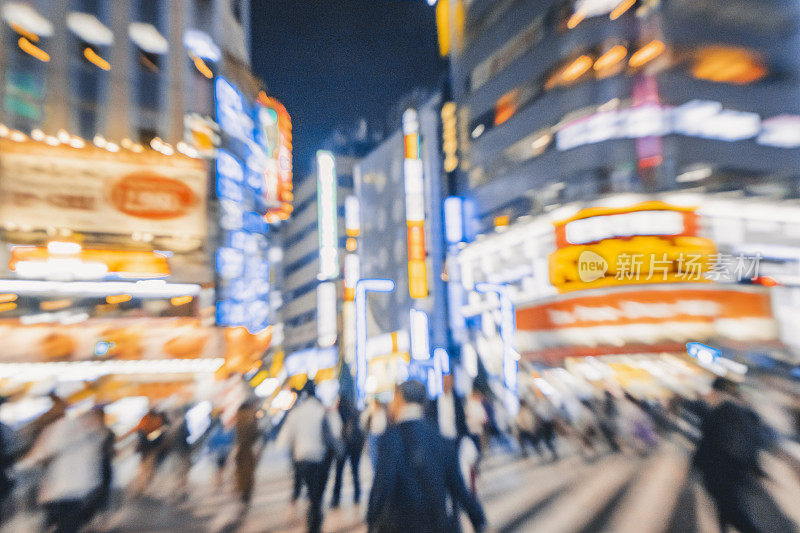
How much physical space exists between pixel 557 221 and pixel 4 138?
21.2m

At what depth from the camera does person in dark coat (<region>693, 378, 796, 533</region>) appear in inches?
185

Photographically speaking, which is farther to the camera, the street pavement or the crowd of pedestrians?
the street pavement

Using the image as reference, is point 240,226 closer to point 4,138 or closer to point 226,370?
point 226,370

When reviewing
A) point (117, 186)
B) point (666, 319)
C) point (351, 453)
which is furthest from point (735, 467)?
point (117, 186)

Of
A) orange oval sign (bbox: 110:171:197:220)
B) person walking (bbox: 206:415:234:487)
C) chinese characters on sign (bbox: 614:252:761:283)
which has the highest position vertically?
orange oval sign (bbox: 110:171:197:220)

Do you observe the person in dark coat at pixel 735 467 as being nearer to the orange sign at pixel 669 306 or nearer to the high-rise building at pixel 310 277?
the orange sign at pixel 669 306

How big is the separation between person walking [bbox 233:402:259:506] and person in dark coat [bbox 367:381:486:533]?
2.41 m

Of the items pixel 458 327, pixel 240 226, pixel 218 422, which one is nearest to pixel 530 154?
pixel 458 327

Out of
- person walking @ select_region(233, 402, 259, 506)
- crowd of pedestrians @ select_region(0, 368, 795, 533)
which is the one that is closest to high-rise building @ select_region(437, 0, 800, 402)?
crowd of pedestrians @ select_region(0, 368, 795, 533)

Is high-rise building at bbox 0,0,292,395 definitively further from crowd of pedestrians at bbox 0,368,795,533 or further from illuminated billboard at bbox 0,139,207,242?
crowd of pedestrians at bbox 0,368,795,533

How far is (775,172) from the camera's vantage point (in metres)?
22.5

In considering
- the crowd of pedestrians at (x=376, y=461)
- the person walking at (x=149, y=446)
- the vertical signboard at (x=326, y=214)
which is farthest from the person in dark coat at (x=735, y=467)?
the vertical signboard at (x=326, y=214)

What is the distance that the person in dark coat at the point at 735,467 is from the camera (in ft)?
15.4

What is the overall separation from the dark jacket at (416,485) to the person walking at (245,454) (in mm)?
2428
